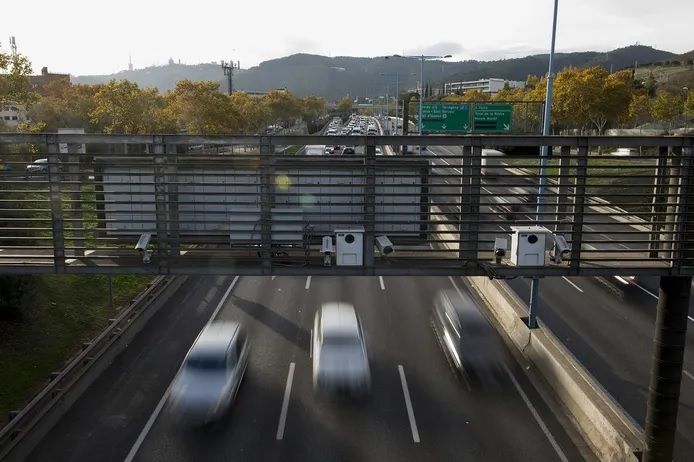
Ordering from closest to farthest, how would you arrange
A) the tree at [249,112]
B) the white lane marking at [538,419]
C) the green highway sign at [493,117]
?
the white lane marking at [538,419]
the green highway sign at [493,117]
the tree at [249,112]

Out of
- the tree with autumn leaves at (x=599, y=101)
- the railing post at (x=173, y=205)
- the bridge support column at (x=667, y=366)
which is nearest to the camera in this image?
the bridge support column at (x=667, y=366)

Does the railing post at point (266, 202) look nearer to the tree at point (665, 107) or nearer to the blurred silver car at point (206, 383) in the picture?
the blurred silver car at point (206, 383)

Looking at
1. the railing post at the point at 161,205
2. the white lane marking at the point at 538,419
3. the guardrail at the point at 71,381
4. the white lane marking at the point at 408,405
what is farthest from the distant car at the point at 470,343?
the guardrail at the point at 71,381

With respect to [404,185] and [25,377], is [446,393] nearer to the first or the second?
[404,185]

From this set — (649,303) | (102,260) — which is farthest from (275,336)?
(649,303)

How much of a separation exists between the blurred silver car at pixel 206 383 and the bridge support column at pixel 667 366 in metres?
9.83

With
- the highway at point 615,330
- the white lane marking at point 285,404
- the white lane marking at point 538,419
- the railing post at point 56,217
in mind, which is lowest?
the white lane marking at point 285,404

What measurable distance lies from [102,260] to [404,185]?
6224 mm

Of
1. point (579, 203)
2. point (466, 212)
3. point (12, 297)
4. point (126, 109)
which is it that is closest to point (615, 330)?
point (579, 203)

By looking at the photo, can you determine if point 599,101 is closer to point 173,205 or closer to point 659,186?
point 659,186

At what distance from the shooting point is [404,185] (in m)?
11.9

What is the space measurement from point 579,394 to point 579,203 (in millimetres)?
6397

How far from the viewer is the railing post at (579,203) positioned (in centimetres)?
1134

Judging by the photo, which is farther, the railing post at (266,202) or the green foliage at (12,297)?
the green foliage at (12,297)
